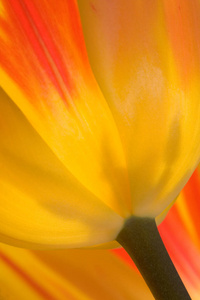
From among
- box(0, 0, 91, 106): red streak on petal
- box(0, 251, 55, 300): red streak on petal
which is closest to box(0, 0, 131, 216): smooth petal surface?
box(0, 0, 91, 106): red streak on petal

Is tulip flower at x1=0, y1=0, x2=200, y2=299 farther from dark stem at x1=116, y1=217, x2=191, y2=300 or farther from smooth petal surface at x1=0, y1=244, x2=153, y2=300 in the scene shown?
smooth petal surface at x1=0, y1=244, x2=153, y2=300

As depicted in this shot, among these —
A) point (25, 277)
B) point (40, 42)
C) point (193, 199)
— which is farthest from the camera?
point (193, 199)

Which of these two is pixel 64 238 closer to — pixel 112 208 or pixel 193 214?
pixel 112 208

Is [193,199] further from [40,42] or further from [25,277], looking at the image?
[40,42]

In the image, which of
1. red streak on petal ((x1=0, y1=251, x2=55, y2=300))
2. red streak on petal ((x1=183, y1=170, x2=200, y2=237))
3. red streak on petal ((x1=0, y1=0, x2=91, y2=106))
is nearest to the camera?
red streak on petal ((x1=0, y1=0, x2=91, y2=106))

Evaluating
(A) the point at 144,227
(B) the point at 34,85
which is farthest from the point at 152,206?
(B) the point at 34,85

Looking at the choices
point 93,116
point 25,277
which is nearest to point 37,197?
point 93,116
